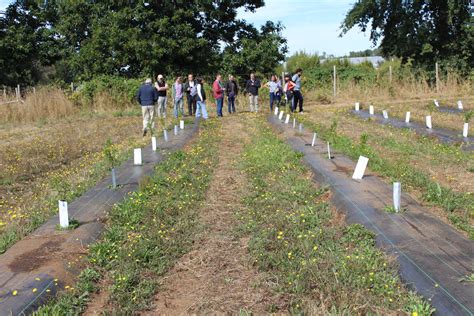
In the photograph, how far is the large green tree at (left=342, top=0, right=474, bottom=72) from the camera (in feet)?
86.2

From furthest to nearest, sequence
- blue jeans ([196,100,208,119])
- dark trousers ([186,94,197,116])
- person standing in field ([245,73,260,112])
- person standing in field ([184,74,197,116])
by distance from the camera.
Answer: person standing in field ([245,73,260,112]) < dark trousers ([186,94,197,116]) < person standing in field ([184,74,197,116]) < blue jeans ([196,100,208,119])

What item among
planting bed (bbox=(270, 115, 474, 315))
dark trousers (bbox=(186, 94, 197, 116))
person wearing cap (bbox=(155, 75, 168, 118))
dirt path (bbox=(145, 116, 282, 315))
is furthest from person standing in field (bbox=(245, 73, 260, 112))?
dirt path (bbox=(145, 116, 282, 315))

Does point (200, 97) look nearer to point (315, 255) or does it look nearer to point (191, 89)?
point (191, 89)

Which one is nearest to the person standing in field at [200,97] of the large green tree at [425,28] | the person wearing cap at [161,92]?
the person wearing cap at [161,92]

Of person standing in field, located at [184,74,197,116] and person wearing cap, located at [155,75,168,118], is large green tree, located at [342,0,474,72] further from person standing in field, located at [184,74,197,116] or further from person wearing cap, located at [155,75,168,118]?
person wearing cap, located at [155,75,168,118]

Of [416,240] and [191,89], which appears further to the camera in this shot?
[191,89]

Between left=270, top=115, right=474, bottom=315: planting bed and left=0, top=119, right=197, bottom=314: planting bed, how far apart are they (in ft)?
9.16

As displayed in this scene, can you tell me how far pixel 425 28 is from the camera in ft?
86.4

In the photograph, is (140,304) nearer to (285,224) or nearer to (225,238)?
(225,238)

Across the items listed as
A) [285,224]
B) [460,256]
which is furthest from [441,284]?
[285,224]

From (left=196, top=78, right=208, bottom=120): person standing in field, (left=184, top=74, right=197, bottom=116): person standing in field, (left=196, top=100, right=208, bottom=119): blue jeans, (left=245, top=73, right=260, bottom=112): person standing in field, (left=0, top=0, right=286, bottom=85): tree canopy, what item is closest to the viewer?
(left=196, top=78, right=208, bottom=120): person standing in field

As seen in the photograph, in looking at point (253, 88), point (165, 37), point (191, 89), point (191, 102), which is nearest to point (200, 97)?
point (191, 89)

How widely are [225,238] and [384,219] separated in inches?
66.3

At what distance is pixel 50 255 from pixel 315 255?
2415 mm
